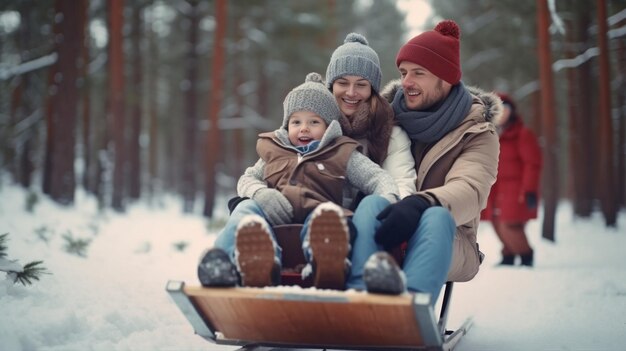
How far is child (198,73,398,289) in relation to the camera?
2.66 metres

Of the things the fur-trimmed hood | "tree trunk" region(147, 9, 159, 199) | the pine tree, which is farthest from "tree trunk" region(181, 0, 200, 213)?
the fur-trimmed hood

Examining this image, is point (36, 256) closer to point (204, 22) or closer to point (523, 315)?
point (523, 315)

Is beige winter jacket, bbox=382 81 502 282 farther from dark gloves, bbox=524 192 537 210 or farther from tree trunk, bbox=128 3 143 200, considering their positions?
tree trunk, bbox=128 3 143 200

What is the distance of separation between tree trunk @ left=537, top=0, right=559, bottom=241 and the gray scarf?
25.6 ft

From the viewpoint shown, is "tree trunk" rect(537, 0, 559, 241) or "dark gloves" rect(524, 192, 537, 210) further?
"tree trunk" rect(537, 0, 559, 241)

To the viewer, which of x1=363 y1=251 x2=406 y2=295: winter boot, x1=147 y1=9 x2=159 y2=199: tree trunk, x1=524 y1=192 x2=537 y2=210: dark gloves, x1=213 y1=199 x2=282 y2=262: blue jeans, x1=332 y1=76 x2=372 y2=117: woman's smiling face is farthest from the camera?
x1=147 y1=9 x2=159 y2=199: tree trunk

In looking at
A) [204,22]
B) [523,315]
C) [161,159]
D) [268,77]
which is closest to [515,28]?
[268,77]

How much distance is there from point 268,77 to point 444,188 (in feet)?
72.8

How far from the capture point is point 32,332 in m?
3.29

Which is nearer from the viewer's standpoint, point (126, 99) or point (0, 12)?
point (0, 12)

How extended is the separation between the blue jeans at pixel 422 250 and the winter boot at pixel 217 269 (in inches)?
22.2

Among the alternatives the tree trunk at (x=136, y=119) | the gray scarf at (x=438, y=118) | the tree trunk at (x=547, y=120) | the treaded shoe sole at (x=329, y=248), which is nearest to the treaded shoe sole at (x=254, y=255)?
the treaded shoe sole at (x=329, y=248)

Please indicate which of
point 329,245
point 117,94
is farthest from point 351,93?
point 117,94

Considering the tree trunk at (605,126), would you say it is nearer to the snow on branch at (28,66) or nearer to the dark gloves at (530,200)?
the dark gloves at (530,200)
